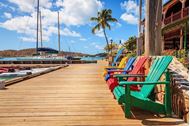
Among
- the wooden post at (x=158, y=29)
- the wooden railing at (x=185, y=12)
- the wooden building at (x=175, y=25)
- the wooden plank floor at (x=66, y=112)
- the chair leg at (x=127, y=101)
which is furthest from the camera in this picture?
the wooden building at (x=175, y=25)

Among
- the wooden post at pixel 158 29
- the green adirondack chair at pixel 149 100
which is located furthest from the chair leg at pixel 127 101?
the wooden post at pixel 158 29

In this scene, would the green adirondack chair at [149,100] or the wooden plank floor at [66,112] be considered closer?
the wooden plank floor at [66,112]

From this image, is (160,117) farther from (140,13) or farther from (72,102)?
(140,13)

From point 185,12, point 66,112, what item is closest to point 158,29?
point 66,112

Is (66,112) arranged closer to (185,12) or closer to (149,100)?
(149,100)

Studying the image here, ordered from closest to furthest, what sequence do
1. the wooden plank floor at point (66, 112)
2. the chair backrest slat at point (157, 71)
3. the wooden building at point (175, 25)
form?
the wooden plank floor at point (66, 112), the chair backrest slat at point (157, 71), the wooden building at point (175, 25)

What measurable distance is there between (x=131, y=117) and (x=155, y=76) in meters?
0.95

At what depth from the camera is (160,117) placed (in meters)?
4.68

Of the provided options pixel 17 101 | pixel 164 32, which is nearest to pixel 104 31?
pixel 164 32

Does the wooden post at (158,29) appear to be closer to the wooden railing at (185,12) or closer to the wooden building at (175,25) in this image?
the wooden building at (175,25)

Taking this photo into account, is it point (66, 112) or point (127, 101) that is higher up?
point (127, 101)

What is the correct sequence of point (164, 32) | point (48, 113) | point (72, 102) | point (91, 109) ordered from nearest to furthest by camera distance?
point (48, 113) < point (91, 109) < point (72, 102) < point (164, 32)

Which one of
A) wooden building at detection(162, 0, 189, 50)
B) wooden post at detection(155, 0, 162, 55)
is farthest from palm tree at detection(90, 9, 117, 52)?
wooden post at detection(155, 0, 162, 55)

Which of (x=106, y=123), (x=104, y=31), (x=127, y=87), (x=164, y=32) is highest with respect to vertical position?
(x=104, y=31)
